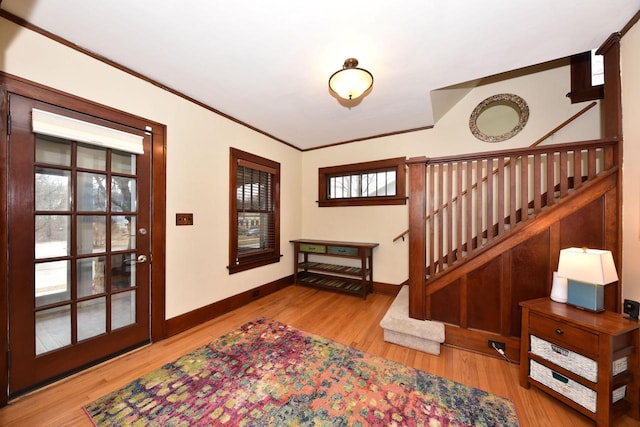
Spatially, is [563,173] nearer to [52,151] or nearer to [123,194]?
[123,194]

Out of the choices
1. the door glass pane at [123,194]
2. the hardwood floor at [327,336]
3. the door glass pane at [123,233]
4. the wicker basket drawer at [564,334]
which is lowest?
the hardwood floor at [327,336]

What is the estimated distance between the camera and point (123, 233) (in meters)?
2.16

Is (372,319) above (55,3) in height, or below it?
below

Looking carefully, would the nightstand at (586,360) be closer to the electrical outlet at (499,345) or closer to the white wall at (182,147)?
the electrical outlet at (499,345)

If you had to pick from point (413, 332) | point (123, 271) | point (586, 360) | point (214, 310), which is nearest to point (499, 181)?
point (586, 360)

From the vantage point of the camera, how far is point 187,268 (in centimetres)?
264

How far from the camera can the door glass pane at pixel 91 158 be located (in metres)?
1.92

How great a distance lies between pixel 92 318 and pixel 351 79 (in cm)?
312

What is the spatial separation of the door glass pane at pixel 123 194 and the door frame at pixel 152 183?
16 cm

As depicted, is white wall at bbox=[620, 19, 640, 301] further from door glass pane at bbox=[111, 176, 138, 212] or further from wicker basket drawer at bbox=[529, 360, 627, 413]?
door glass pane at bbox=[111, 176, 138, 212]

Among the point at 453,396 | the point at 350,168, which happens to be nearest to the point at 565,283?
the point at 453,396

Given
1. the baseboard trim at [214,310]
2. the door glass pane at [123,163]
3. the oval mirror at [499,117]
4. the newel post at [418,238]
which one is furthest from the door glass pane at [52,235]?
the oval mirror at [499,117]

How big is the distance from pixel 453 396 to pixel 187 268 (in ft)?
9.14

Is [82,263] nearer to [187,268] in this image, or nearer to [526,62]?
[187,268]
